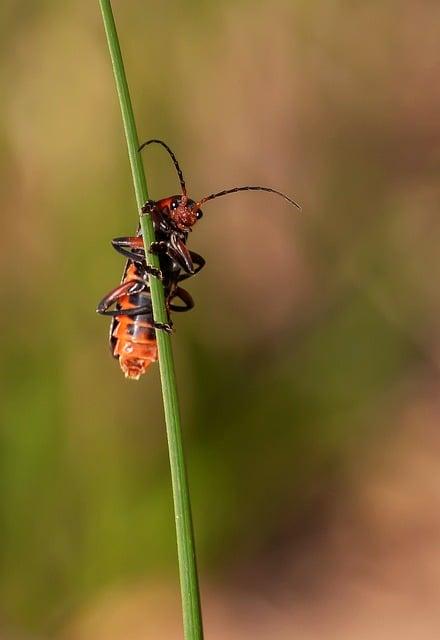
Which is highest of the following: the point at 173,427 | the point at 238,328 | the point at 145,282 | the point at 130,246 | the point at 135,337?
the point at 238,328

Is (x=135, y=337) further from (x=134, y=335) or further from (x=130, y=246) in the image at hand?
(x=130, y=246)

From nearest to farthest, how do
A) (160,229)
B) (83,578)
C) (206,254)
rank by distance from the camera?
(160,229) < (83,578) < (206,254)

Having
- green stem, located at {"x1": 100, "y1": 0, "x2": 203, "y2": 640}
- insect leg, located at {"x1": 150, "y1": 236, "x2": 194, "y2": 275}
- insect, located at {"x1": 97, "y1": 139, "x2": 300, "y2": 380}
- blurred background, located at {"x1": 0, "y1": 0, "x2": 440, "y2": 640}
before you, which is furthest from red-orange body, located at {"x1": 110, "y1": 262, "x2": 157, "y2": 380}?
blurred background, located at {"x1": 0, "y1": 0, "x2": 440, "y2": 640}

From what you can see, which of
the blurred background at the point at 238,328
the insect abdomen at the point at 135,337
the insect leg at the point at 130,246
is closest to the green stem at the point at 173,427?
the insect abdomen at the point at 135,337

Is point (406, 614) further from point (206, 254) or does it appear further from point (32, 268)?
point (32, 268)

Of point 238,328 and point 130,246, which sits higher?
point 238,328

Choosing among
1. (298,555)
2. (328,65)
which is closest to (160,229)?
(328,65)

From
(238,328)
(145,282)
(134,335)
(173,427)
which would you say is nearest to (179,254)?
(145,282)
